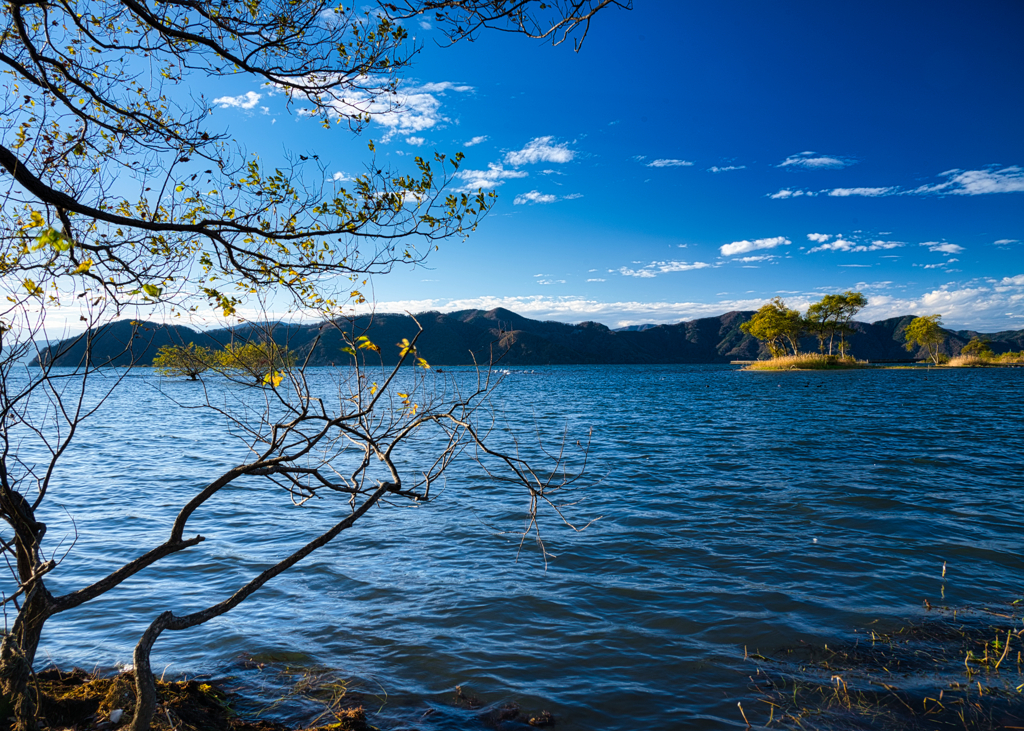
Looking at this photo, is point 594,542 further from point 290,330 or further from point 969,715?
point 290,330

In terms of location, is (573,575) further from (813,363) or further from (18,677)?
(813,363)

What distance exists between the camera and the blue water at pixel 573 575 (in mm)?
5832

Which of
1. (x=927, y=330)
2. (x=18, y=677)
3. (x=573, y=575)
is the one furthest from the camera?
(x=927, y=330)

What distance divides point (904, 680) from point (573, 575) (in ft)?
13.7

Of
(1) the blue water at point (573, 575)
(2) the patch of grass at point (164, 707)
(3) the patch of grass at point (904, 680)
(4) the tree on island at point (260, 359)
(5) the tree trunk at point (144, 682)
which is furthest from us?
(1) the blue water at point (573, 575)

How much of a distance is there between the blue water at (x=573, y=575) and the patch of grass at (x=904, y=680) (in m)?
0.35

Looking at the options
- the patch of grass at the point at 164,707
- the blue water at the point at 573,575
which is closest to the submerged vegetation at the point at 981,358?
the blue water at the point at 573,575

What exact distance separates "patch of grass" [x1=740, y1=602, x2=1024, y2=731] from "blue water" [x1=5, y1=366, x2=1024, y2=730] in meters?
0.35

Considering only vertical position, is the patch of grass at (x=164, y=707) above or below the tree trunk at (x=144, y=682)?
below

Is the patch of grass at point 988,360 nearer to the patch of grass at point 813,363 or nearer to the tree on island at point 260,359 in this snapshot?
the patch of grass at point 813,363

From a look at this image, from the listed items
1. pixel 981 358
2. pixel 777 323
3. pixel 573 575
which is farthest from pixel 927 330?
pixel 573 575

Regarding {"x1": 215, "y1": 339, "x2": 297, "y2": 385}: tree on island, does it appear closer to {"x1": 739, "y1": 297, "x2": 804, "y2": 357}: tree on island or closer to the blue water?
the blue water

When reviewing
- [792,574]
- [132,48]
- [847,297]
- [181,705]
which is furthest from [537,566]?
[847,297]

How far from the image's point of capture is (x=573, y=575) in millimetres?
8266
